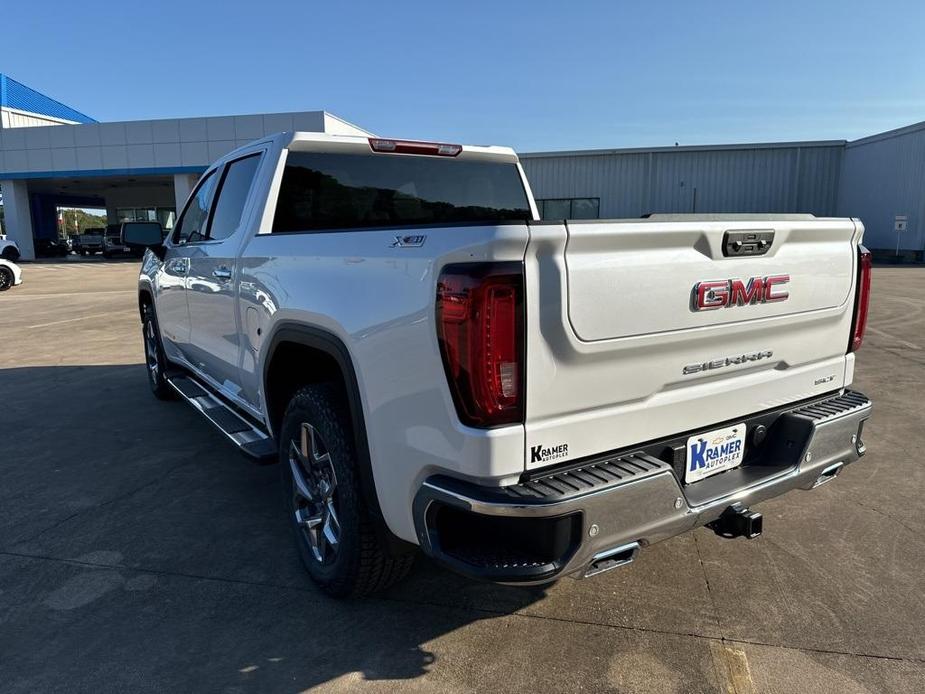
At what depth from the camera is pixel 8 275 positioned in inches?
769

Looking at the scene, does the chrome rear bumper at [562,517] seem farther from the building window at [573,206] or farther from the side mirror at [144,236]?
the building window at [573,206]

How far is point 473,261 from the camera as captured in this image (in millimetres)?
2002

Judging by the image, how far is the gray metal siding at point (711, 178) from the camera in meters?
31.5

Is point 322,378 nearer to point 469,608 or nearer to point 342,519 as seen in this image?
point 342,519

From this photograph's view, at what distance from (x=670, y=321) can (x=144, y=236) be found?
192 inches

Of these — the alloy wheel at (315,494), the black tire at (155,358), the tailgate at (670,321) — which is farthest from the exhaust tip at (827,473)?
the black tire at (155,358)

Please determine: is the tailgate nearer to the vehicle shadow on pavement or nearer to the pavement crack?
the pavement crack

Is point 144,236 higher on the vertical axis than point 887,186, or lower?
lower

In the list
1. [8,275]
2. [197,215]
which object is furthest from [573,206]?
[197,215]

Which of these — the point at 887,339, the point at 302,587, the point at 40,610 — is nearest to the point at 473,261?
the point at 302,587

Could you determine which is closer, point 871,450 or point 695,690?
point 695,690

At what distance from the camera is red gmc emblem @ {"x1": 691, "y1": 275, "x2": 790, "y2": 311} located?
94.3 inches

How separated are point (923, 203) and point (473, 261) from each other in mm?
32389

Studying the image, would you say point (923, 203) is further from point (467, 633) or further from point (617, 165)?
point (467, 633)
